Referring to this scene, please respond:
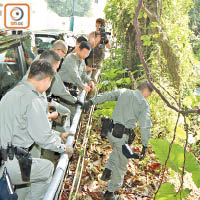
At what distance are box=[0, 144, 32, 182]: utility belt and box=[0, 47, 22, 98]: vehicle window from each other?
1227mm

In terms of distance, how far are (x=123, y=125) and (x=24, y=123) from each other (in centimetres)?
198

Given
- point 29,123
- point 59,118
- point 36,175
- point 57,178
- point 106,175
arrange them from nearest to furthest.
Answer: point 57,178, point 29,123, point 36,175, point 59,118, point 106,175

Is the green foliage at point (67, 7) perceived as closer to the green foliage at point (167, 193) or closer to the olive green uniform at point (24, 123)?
the olive green uniform at point (24, 123)

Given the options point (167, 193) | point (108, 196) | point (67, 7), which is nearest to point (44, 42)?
point (108, 196)

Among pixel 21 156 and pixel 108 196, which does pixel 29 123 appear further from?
pixel 108 196

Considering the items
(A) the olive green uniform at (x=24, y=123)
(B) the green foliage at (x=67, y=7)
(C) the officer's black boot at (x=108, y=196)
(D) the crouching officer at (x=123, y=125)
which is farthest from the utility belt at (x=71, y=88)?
(B) the green foliage at (x=67, y=7)

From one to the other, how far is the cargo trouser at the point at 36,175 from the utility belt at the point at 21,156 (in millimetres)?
54

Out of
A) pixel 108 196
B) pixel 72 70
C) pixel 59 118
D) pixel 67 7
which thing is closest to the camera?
pixel 59 118

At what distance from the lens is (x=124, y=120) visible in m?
4.05

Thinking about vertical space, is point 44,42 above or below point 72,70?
above

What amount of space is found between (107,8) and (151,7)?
2837 mm

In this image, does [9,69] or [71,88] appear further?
[71,88]

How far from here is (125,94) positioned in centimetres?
404

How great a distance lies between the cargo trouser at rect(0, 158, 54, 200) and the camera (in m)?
2.51
